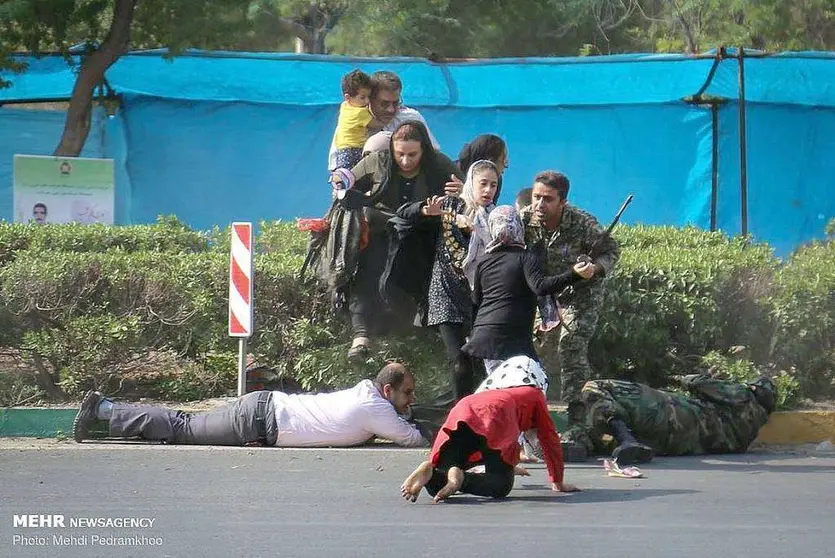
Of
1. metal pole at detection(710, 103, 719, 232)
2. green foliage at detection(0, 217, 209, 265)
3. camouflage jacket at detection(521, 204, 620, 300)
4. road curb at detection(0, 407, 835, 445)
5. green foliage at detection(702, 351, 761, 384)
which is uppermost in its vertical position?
metal pole at detection(710, 103, 719, 232)

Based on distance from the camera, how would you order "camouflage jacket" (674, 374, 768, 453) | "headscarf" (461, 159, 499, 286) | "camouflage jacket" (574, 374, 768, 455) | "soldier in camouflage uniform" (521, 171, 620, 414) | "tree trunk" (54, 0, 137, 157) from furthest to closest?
"tree trunk" (54, 0, 137, 157) → "camouflage jacket" (674, 374, 768, 453) → "camouflage jacket" (574, 374, 768, 455) → "soldier in camouflage uniform" (521, 171, 620, 414) → "headscarf" (461, 159, 499, 286)

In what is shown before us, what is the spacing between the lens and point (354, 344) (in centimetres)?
825

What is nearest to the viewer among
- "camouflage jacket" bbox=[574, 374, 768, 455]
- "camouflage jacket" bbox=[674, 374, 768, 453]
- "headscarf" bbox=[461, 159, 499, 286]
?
"headscarf" bbox=[461, 159, 499, 286]

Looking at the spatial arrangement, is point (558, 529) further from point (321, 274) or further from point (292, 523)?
point (321, 274)

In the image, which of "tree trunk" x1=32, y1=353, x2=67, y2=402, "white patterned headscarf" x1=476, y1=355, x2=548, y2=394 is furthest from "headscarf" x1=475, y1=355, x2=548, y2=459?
"tree trunk" x1=32, y1=353, x2=67, y2=402

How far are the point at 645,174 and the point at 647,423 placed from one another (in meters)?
8.38

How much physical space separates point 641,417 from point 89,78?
9.72 metres

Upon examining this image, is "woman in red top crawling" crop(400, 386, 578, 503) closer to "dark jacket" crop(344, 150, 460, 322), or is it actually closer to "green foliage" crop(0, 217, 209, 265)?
"dark jacket" crop(344, 150, 460, 322)

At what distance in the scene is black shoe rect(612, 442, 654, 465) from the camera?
7.32 metres

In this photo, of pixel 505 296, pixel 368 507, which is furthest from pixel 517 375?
pixel 368 507

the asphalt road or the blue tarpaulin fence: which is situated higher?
the blue tarpaulin fence

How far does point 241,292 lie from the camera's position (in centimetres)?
841

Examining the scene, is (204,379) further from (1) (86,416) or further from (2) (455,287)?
(2) (455,287)

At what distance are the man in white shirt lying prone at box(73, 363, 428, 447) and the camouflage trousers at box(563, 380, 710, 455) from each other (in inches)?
39.3
